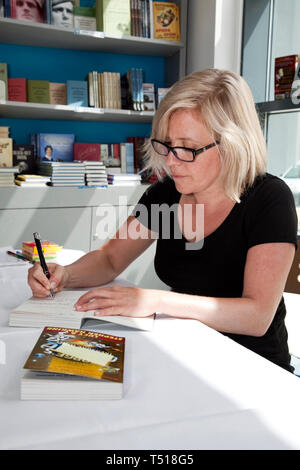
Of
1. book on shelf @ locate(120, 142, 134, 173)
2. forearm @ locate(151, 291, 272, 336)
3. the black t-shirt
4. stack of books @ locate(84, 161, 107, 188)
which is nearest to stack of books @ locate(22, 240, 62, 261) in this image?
the black t-shirt

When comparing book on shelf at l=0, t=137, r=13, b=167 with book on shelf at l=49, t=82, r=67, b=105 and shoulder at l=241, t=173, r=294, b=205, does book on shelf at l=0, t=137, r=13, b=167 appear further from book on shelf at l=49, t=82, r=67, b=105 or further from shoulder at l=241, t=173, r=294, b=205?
shoulder at l=241, t=173, r=294, b=205

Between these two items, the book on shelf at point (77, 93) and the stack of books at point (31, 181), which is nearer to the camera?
the stack of books at point (31, 181)

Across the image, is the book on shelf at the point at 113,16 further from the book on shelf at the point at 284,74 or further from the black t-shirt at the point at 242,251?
the black t-shirt at the point at 242,251

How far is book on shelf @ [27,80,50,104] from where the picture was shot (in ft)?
10.6

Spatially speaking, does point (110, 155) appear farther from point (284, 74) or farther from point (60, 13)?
point (284, 74)

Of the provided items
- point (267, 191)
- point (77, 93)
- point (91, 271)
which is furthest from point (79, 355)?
point (77, 93)

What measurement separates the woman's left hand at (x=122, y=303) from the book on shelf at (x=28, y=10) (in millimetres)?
2606

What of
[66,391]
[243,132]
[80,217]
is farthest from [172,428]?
[80,217]

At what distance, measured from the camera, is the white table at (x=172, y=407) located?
23.0 inches

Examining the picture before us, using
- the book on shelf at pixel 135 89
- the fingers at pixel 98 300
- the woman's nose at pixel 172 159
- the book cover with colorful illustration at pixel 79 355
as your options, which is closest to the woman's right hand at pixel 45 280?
the fingers at pixel 98 300

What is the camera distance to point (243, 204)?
1.28m

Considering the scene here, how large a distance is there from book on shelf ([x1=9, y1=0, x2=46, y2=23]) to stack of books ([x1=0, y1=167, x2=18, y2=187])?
977 mm

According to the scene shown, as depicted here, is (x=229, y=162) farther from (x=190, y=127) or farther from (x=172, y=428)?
(x=172, y=428)

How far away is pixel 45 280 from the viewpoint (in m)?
1.15
